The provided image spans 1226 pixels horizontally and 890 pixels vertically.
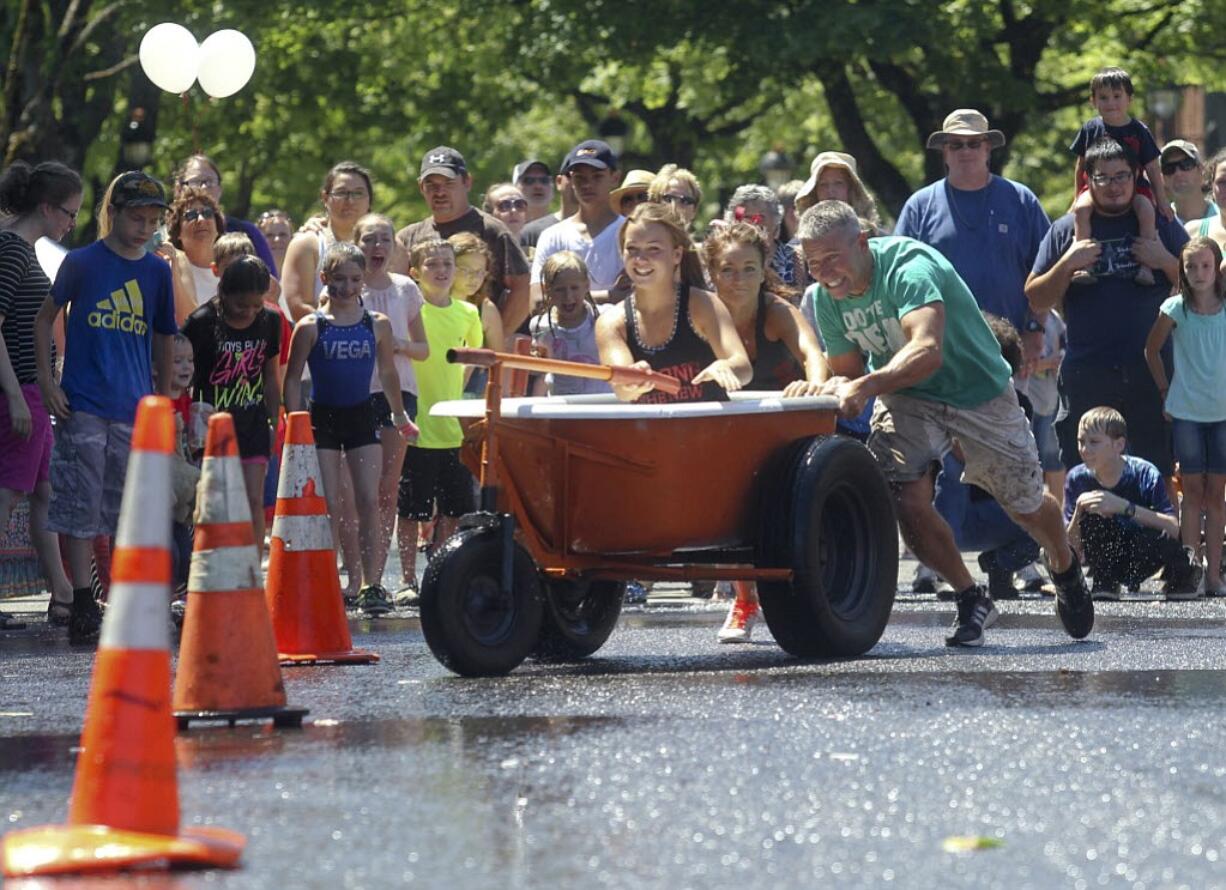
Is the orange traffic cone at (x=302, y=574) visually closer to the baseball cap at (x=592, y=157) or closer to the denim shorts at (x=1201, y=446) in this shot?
the baseball cap at (x=592, y=157)

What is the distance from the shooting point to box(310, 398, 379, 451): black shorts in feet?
41.4

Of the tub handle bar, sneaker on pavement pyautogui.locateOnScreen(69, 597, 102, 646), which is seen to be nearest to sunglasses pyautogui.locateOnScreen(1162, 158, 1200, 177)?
the tub handle bar

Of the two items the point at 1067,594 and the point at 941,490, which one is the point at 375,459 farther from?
the point at 1067,594

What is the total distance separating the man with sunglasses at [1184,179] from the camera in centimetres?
1541

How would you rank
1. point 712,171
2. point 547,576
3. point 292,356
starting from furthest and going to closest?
point 712,171
point 292,356
point 547,576

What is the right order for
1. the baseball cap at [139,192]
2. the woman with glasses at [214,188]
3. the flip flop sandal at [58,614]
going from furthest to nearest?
the woman with glasses at [214,188]
the flip flop sandal at [58,614]
the baseball cap at [139,192]

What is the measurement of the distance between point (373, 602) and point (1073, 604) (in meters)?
3.60

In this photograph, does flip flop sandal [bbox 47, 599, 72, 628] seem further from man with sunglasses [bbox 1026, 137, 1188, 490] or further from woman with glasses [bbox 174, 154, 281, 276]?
man with sunglasses [bbox 1026, 137, 1188, 490]

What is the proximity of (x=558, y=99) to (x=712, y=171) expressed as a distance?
675 cm

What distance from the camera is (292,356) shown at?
12555 millimetres

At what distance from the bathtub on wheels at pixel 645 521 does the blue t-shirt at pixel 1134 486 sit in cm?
379

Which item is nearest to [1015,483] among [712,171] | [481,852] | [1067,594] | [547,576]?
[1067,594]

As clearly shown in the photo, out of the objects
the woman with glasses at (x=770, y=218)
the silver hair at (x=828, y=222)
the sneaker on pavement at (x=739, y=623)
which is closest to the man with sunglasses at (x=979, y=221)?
the woman with glasses at (x=770, y=218)

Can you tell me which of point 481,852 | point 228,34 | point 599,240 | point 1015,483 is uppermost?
point 228,34
